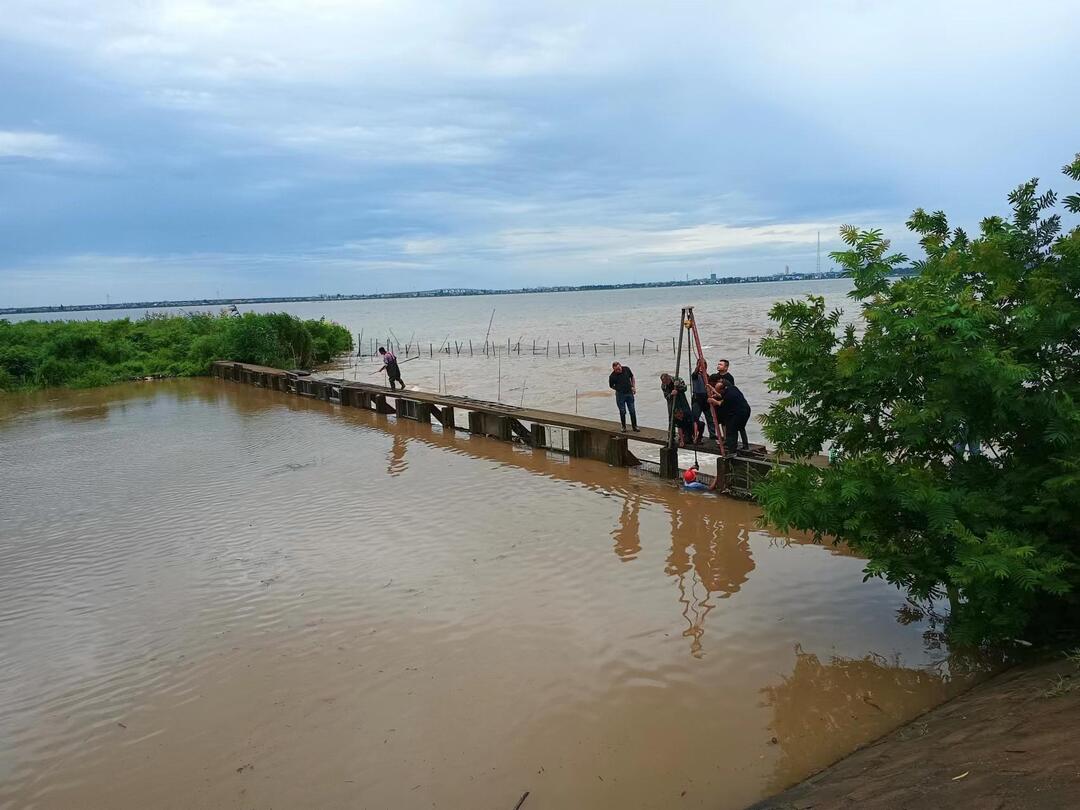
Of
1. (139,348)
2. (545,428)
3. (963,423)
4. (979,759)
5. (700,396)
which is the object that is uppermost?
(139,348)

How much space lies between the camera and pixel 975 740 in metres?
4.42

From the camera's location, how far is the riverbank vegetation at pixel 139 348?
116ft

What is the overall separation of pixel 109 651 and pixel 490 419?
11.7 meters

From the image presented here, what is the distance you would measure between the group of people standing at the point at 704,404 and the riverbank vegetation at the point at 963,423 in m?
5.16

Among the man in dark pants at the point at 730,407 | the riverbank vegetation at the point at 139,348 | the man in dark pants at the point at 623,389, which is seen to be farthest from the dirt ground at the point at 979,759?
the riverbank vegetation at the point at 139,348

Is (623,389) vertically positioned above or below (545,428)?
above

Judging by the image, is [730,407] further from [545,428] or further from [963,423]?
[963,423]

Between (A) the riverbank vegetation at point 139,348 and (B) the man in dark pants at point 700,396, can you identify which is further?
(A) the riverbank vegetation at point 139,348

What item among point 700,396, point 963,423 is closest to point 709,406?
point 700,396

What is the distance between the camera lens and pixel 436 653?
7.03 meters

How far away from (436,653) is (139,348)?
1635 inches

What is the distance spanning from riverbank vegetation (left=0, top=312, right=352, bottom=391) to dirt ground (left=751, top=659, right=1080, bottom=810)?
3765cm

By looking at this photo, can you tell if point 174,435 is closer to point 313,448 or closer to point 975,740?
point 313,448

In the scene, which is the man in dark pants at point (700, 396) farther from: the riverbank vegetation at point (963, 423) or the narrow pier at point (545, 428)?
the riverbank vegetation at point (963, 423)
